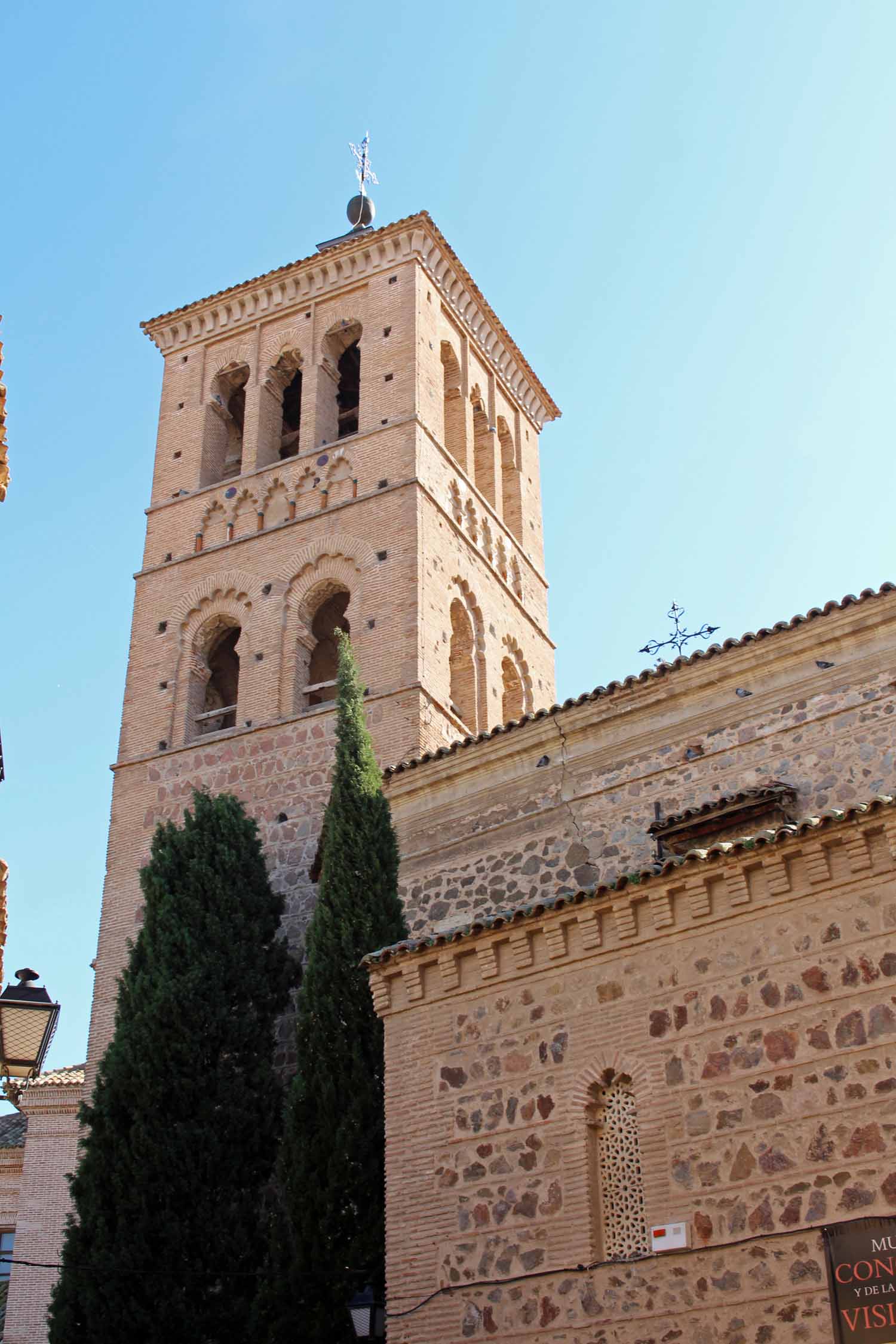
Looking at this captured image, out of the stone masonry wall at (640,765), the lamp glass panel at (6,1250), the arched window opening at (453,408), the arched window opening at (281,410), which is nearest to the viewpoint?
the stone masonry wall at (640,765)

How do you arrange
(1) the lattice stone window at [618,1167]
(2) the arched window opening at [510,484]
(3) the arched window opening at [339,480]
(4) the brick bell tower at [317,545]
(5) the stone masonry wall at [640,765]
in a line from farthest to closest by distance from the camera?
1. (2) the arched window opening at [510,484]
2. (3) the arched window opening at [339,480]
3. (4) the brick bell tower at [317,545]
4. (5) the stone masonry wall at [640,765]
5. (1) the lattice stone window at [618,1167]

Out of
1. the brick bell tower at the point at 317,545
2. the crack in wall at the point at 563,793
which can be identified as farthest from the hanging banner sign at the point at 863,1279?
the brick bell tower at the point at 317,545

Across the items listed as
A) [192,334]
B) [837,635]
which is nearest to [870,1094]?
[837,635]

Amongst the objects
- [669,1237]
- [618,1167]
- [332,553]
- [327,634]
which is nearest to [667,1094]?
[618,1167]

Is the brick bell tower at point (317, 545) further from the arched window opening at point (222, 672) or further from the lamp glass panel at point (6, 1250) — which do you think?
the lamp glass panel at point (6, 1250)

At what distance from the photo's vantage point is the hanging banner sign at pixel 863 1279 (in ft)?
21.1

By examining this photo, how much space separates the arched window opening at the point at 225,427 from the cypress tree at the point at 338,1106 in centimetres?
886

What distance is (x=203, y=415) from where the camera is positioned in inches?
835

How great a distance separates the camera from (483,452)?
2202 centimetres

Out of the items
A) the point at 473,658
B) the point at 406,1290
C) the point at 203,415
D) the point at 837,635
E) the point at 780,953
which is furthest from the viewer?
the point at 203,415

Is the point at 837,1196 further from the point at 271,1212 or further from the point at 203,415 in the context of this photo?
the point at 203,415

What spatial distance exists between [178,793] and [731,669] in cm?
771

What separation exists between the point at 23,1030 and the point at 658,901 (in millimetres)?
3279

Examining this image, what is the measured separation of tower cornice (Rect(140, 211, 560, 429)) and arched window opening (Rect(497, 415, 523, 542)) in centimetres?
106
